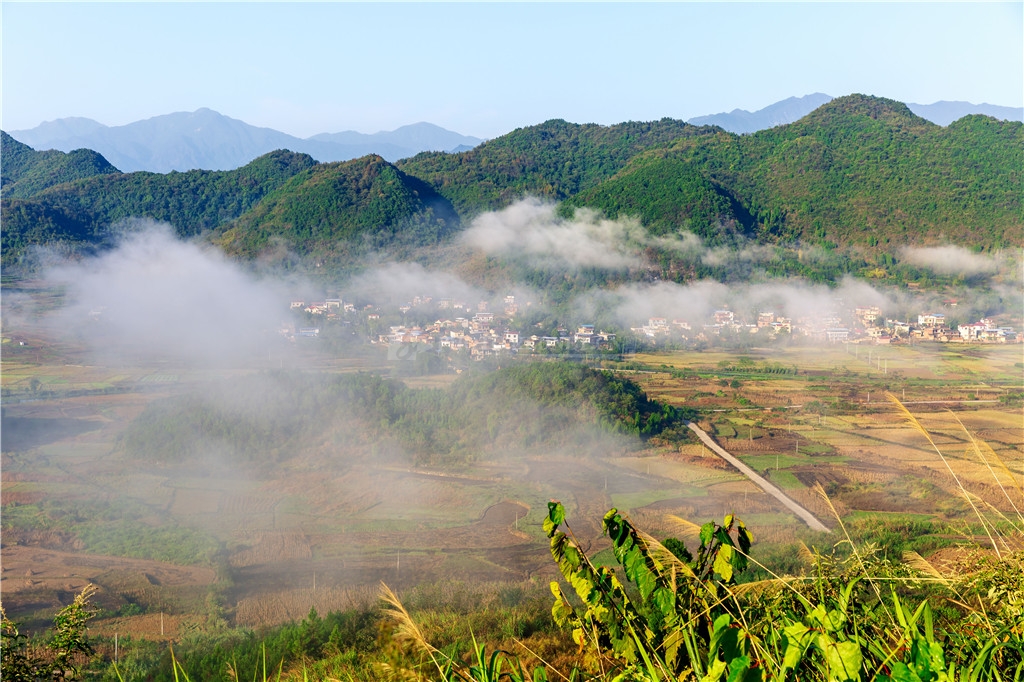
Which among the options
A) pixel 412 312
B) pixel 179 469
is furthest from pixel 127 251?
pixel 179 469

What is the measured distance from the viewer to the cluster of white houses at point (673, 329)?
3675 centimetres

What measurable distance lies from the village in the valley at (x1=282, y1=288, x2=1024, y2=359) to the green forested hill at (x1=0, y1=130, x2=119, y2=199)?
24578mm

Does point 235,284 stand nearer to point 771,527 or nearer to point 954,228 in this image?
point 771,527

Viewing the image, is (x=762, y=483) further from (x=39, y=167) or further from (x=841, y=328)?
(x=39, y=167)

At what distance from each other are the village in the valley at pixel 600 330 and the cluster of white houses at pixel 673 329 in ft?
0.15

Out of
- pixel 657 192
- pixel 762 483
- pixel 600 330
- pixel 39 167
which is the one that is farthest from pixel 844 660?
pixel 39 167

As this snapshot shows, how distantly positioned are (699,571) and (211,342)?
34424 millimetres

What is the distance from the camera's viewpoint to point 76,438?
19672mm

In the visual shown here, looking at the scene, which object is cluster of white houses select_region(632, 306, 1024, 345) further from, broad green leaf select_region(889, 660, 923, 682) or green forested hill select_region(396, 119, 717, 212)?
broad green leaf select_region(889, 660, 923, 682)

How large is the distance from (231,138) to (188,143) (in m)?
11.4

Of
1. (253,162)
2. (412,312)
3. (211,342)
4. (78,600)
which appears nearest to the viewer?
(78,600)

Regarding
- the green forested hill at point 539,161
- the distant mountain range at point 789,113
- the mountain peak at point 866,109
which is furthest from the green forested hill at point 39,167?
the distant mountain range at point 789,113

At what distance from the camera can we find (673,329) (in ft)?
134

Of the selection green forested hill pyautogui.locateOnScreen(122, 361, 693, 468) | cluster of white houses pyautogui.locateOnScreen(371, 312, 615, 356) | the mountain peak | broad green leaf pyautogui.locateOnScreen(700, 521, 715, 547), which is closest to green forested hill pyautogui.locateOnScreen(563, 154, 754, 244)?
cluster of white houses pyautogui.locateOnScreen(371, 312, 615, 356)
